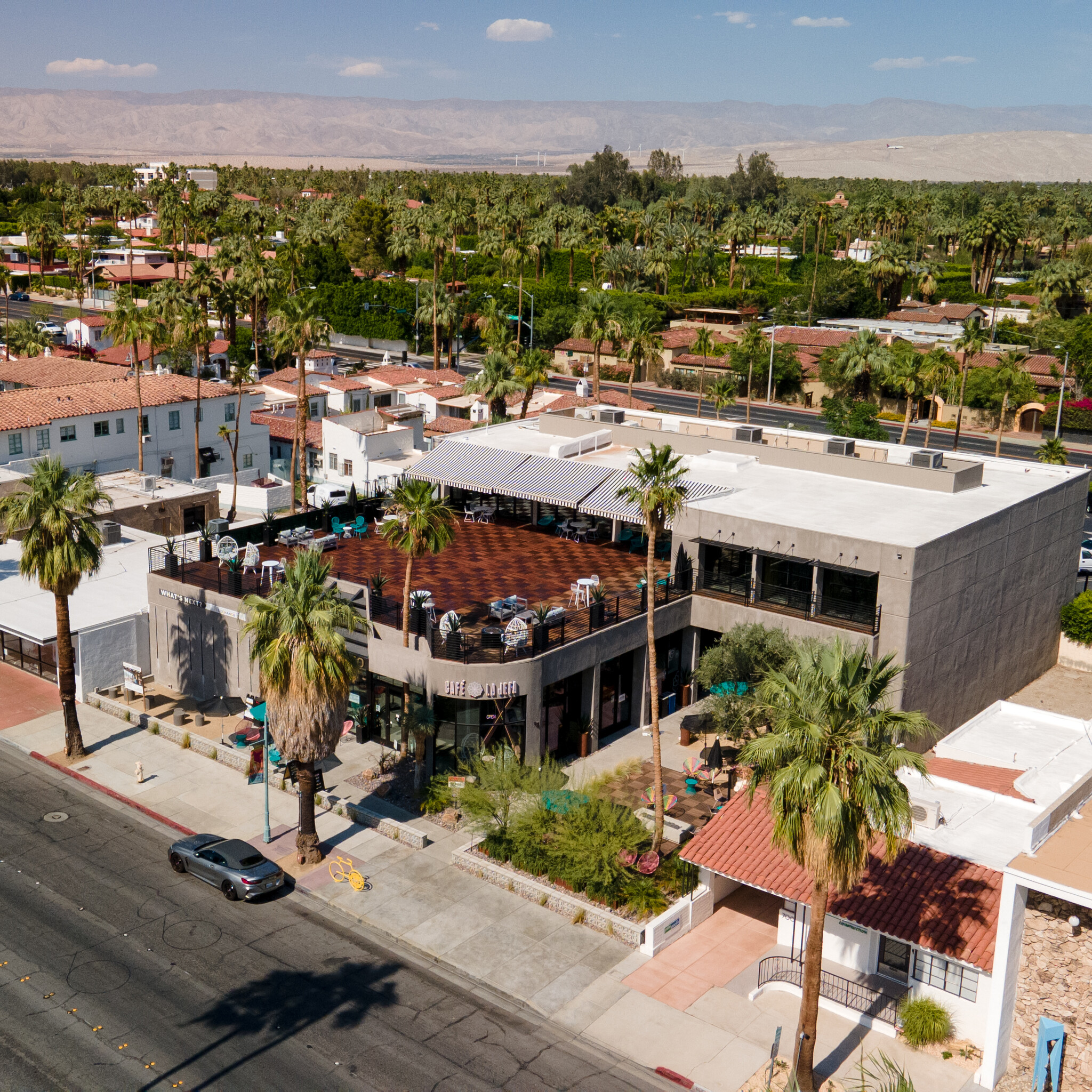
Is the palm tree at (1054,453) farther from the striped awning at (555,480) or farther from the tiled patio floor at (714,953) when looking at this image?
the tiled patio floor at (714,953)

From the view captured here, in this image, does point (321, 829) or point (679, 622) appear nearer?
point (321, 829)

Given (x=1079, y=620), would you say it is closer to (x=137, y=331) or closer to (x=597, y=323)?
(x=597, y=323)

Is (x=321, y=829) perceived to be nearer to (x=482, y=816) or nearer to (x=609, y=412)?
(x=482, y=816)

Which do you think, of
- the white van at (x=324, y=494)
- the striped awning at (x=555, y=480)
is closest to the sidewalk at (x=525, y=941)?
the striped awning at (x=555, y=480)

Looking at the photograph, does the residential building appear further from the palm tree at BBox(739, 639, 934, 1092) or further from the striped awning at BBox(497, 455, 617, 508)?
the palm tree at BBox(739, 639, 934, 1092)

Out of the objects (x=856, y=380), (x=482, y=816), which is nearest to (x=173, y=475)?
(x=482, y=816)

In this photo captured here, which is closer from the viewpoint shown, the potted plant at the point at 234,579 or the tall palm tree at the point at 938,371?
the potted plant at the point at 234,579

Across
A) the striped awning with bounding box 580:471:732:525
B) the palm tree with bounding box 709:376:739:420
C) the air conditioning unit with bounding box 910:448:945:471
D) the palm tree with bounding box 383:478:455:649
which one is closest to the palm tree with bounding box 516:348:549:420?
the palm tree with bounding box 709:376:739:420
